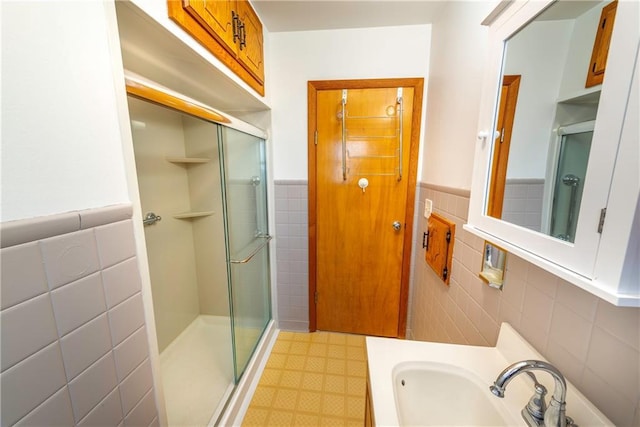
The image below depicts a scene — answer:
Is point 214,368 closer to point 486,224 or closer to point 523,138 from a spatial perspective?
point 486,224

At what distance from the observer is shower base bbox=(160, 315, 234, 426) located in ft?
4.29

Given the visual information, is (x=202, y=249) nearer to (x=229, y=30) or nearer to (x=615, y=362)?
(x=229, y=30)

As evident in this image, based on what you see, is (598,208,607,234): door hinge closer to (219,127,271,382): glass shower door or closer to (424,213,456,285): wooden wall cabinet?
(424,213,456,285): wooden wall cabinet

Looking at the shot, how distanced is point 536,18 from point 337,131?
1.25 meters

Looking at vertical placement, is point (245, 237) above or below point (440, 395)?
above

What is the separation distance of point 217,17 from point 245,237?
121 centimetres

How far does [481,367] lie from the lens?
0.77m

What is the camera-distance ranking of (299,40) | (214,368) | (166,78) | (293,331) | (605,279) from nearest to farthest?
(605,279)
(166,78)
(214,368)
(299,40)
(293,331)

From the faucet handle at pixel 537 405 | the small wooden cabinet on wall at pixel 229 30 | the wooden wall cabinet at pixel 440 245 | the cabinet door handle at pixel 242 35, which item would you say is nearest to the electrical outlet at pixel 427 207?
the wooden wall cabinet at pixel 440 245

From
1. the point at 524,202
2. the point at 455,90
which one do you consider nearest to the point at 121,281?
the point at 524,202

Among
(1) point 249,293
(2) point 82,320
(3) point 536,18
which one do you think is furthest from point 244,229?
(3) point 536,18

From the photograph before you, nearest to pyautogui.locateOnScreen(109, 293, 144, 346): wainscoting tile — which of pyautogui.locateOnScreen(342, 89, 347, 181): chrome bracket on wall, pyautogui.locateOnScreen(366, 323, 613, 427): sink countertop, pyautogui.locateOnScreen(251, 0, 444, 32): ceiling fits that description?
pyautogui.locateOnScreen(366, 323, 613, 427): sink countertop

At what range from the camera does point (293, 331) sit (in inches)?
82.0

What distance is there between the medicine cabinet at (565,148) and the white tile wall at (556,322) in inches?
5.9
